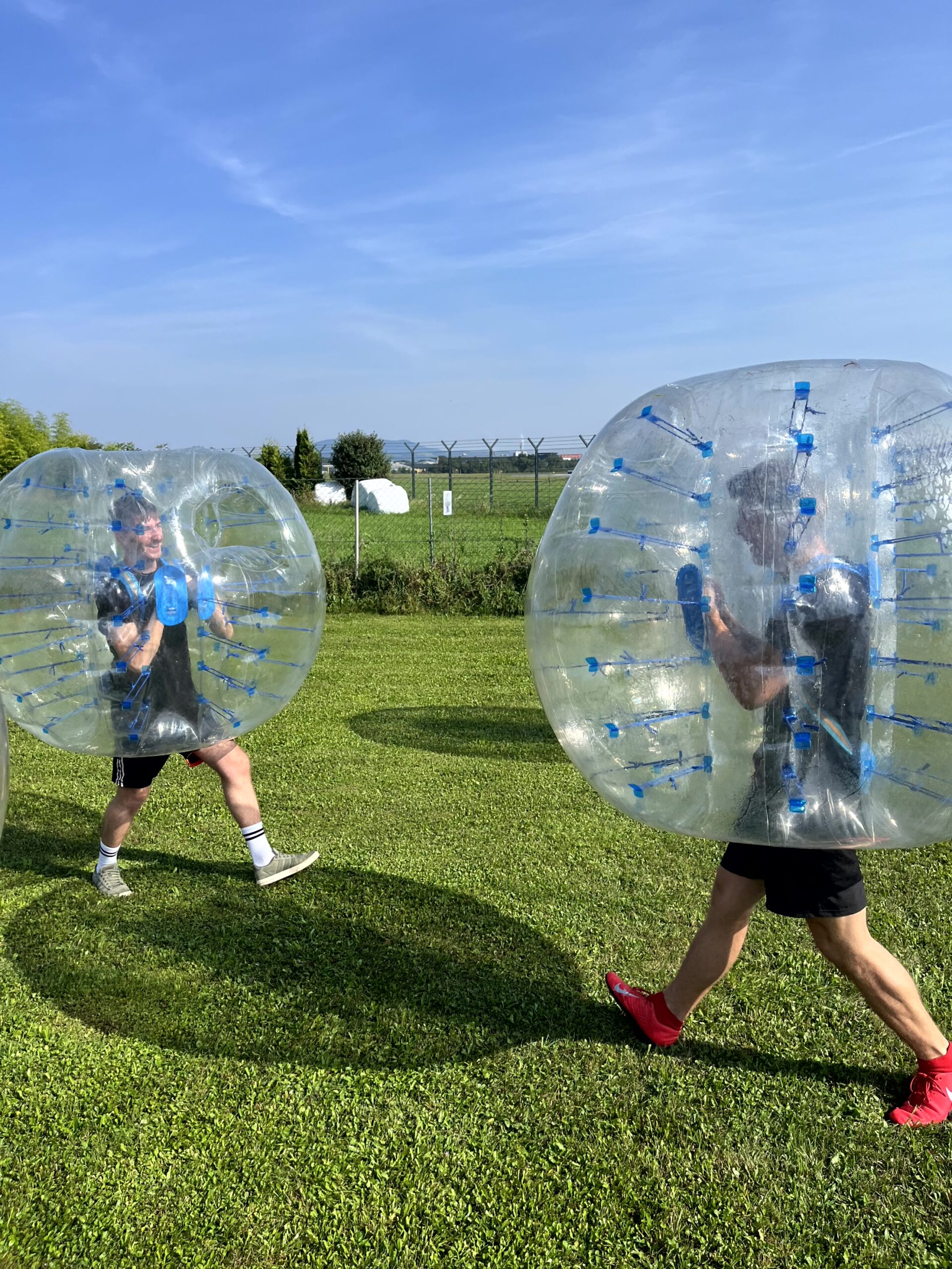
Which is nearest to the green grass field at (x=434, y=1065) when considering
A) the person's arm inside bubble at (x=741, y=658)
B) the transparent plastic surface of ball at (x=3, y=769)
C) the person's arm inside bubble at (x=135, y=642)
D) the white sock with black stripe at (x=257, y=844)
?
the white sock with black stripe at (x=257, y=844)

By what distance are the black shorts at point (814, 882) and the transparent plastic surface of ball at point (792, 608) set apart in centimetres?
31

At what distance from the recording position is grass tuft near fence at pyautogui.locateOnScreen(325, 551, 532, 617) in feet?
41.9

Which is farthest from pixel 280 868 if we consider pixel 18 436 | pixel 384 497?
pixel 384 497

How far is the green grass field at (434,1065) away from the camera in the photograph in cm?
238

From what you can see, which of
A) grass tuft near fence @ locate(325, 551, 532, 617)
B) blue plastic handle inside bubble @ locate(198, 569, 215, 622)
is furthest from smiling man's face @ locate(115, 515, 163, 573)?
grass tuft near fence @ locate(325, 551, 532, 617)

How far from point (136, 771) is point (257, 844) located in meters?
0.64

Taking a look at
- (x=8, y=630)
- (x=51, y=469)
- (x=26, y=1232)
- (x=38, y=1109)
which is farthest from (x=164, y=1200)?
(x=51, y=469)

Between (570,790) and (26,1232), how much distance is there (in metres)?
3.62

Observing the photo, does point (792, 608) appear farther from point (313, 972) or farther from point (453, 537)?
point (453, 537)

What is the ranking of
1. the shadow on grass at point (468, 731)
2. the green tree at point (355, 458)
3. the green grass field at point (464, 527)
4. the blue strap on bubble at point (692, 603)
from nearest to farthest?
1. the blue strap on bubble at point (692, 603)
2. the shadow on grass at point (468, 731)
3. the green grass field at point (464, 527)
4. the green tree at point (355, 458)

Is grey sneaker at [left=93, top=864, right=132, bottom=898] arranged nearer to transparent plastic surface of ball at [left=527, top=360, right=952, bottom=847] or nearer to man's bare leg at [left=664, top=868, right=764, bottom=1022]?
man's bare leg at [left=664, top=868, right=764, bottom=1022]

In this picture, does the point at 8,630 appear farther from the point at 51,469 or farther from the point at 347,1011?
the point at 347,1011

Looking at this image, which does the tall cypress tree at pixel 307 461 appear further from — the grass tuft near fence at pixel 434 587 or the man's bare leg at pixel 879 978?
the man's bare leg at pixel 879 978

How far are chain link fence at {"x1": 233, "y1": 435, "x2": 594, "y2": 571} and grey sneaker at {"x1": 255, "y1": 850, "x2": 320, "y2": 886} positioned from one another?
884cm
